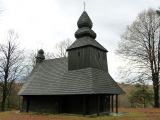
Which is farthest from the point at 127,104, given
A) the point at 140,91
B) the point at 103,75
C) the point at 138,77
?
the point at 103,75

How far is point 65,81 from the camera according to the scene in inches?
888

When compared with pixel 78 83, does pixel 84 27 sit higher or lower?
higher

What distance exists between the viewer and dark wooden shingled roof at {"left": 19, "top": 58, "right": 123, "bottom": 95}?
20484 mm

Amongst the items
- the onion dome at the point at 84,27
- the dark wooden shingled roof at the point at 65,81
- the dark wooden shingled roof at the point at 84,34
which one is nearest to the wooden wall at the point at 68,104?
the dark wooden shingled roof at the point at 65,81

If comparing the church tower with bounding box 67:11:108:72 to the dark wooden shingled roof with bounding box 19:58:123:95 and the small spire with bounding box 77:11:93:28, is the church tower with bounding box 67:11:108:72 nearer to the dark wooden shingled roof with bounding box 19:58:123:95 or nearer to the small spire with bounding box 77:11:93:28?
the small spire with bounding box 77:11:93:28

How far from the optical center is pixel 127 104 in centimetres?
4353

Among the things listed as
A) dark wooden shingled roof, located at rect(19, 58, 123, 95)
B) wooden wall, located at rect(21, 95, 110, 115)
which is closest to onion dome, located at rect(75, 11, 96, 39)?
dark wooden shingled roof, located at rect(19, 58, 123, 95)

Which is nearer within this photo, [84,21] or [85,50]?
[85,50]

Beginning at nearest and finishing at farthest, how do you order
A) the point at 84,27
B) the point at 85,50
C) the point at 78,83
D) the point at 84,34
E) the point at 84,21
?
the point at 78,83 < the point at 85,50 < the point at 84,34 < the point at 84,21 < the point at 84,27

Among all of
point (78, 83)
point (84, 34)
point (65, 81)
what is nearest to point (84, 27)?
point (84, 34)

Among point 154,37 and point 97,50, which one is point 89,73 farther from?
point 154,37

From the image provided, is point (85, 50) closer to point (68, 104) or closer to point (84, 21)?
point (84, 21)

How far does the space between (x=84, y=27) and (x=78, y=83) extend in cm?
687

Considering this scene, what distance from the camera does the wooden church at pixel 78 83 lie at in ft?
68.3
